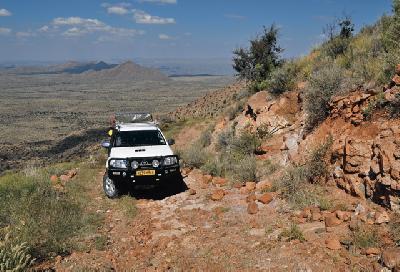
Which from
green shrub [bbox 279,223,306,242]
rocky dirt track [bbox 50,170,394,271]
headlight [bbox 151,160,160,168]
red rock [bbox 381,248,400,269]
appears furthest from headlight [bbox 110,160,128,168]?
red rock [bbox 381,248,400,269]

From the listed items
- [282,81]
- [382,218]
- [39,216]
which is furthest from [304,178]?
[282,81]

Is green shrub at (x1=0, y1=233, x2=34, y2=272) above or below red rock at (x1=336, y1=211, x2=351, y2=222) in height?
below

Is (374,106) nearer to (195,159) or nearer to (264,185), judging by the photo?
(264,185)

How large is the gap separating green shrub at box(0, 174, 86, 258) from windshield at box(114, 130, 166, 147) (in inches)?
79.8

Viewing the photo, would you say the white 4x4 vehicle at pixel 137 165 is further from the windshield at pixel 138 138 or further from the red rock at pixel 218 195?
the red rock at pixel 218 195

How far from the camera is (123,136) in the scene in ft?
39.5

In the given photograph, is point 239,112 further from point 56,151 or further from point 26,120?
point 26,120

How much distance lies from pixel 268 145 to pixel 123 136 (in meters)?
4.34

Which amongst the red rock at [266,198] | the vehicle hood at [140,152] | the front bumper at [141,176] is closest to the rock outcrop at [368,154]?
the red rock at [266,198]

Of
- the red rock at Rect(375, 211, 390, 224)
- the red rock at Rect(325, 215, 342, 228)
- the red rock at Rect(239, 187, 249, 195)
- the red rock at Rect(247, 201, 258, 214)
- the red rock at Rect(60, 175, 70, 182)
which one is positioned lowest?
the red rock at Rect(60, 175, 70, 182)

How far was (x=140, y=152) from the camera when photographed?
10891mm

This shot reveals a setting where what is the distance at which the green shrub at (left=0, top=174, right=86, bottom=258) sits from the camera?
7415 millimetres

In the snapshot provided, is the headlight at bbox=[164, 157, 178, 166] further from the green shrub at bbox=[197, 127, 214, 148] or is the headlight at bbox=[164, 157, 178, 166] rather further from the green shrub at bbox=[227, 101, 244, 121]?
the green shrub at bbox=[227, 101, 244, 121]

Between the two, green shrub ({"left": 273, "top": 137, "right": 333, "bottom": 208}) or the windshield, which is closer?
green shrub ({"left": 273, "top": 137, "right": 333, "bottom": 208})
